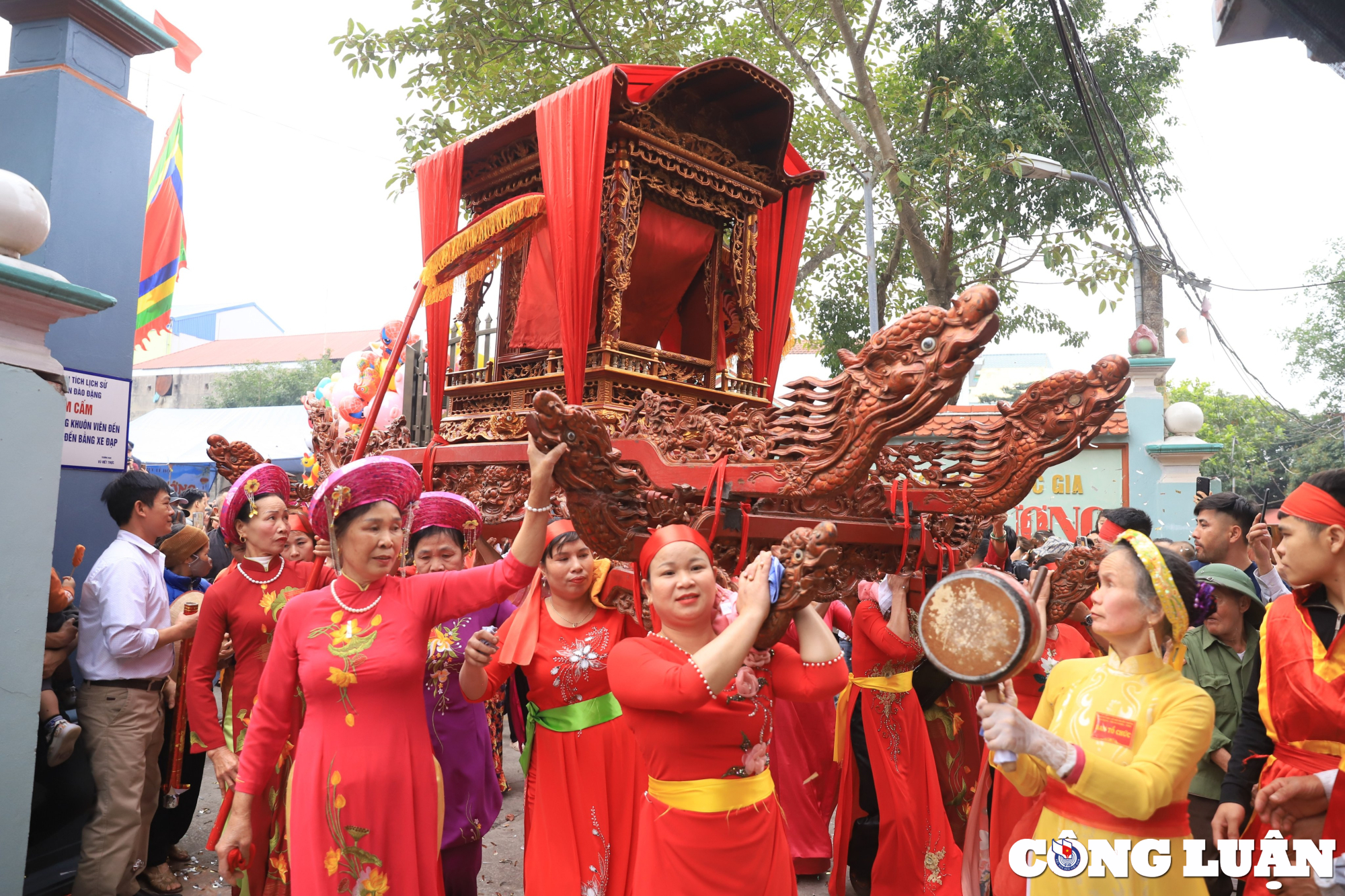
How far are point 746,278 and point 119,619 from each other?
11.0 ft

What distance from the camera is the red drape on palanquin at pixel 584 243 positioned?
3.71m

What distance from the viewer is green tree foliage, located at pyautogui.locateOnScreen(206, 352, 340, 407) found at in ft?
110

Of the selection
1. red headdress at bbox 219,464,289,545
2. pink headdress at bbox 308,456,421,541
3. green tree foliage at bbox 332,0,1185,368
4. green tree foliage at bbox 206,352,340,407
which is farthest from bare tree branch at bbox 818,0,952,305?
green tree foliage at bbox 206,352,340,407

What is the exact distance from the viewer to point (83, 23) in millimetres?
4395

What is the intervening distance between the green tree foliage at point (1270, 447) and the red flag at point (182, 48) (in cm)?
2266

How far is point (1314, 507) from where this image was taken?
231 centimetres

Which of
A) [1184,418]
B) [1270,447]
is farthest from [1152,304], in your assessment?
[1270,447]

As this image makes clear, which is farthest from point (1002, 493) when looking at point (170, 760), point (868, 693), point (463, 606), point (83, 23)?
point (83, 23)

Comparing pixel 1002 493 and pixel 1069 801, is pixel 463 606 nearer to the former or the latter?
pixel 1069 801

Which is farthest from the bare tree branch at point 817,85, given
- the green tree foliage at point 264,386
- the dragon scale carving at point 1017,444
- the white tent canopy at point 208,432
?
the green tree foliage at point 264,386

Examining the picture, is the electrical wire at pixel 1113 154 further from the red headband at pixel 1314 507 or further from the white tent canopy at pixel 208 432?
the white tent canopy at pixel 208 432

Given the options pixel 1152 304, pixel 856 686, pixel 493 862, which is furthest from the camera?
pixel 1152 304

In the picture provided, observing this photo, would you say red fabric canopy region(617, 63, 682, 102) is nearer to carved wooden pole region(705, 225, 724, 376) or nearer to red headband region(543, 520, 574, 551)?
carved wooden pole region(705, 225, 724, 376)

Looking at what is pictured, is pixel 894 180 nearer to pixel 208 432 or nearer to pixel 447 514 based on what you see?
pixel 447 514
